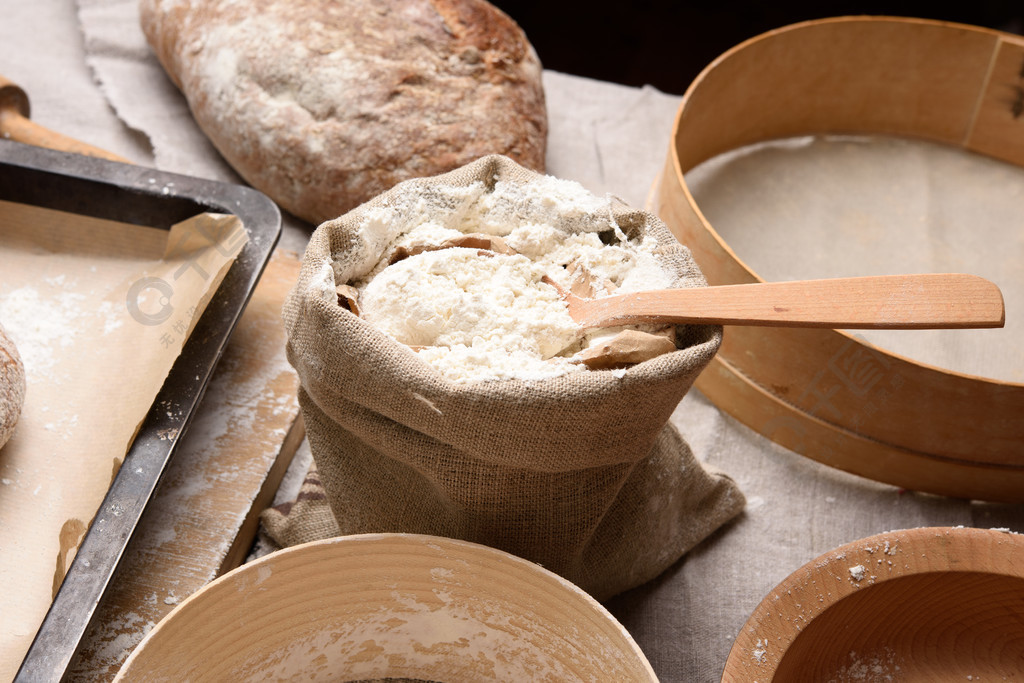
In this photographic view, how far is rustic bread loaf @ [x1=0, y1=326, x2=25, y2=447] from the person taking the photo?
3.35 feet

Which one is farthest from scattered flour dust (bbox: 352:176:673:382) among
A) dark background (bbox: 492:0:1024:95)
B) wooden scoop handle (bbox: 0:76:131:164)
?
dark background (bbox: 492:0:1024:95)

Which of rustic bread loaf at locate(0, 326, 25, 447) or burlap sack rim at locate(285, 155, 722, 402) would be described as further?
rustic bread loaf at locate(0, 326, 25, 447)

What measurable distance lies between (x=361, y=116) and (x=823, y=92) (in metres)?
0.83

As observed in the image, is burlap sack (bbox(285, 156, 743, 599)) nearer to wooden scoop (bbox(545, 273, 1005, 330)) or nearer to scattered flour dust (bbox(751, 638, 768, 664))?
wooden scoop (bbox(545, 273, 1005, 330))

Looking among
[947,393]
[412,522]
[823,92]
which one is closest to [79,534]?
[412,522]

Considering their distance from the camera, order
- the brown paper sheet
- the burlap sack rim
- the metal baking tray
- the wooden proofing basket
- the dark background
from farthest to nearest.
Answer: the dark background < the wooden proofing basket < the brown paper sheet < the metal baking tray < the burlap sack rim

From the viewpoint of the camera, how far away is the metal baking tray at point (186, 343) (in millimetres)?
886

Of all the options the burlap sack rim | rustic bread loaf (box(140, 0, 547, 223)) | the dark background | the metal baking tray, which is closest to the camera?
the burlap sack rim

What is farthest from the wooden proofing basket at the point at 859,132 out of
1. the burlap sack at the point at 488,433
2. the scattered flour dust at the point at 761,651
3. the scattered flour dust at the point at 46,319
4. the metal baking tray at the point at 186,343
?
the scattered flour dust at the point at 46,319

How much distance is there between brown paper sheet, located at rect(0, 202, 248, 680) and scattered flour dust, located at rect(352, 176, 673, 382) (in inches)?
14.4

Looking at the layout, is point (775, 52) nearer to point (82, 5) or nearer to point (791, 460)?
point (791, 460)

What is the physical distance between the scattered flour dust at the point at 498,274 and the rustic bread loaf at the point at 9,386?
0.45 metres

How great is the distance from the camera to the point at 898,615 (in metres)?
0.93

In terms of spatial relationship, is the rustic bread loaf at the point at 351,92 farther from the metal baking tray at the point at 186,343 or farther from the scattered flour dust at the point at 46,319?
the scattered flour dust at the point at 46,319
